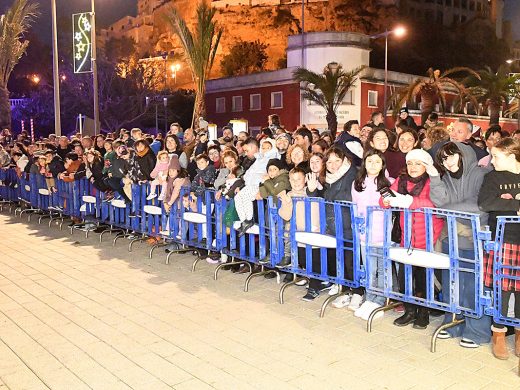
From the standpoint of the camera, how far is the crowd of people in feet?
16.3

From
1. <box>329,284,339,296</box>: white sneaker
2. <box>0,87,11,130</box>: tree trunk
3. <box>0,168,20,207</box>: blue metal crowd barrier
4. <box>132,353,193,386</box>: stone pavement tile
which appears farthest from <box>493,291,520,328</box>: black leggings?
<box>0,87,11,130</box>: tree trunk

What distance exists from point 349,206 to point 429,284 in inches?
48.7

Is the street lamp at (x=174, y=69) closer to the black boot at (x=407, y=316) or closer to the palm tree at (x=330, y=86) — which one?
the palm tree at (x=330, y=86)

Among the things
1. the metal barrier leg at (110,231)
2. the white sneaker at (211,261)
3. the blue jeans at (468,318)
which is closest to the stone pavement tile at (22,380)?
the blue jeans at (468,318)

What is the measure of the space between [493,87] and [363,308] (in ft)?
122

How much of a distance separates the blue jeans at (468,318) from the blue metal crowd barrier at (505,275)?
0.75 feet

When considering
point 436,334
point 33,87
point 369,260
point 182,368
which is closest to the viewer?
point 182,368

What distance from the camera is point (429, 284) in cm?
537

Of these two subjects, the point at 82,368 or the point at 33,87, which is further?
the point at 33,87

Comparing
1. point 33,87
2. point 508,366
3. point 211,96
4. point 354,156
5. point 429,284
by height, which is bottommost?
point 508,366

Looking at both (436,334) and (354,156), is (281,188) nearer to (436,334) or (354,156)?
(354,156)

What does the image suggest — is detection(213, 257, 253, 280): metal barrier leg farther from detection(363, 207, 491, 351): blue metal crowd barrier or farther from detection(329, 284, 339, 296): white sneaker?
detection(363, 207, 491, 351): blue metal crowd barrier

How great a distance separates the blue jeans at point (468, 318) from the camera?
5.05 meters

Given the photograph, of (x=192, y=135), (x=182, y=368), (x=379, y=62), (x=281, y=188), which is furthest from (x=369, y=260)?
(x=379, y=62)
